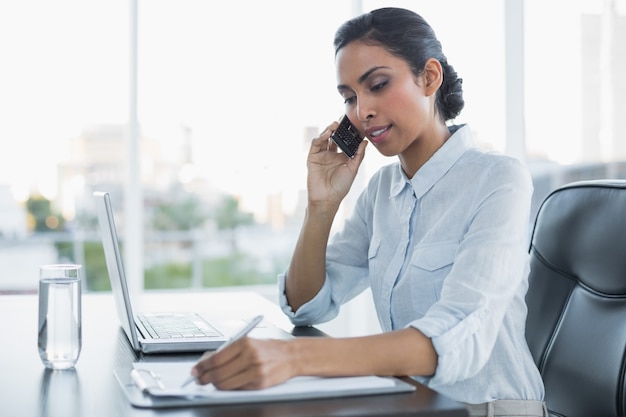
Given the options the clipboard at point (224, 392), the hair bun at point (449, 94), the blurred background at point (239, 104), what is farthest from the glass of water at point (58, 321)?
the blurred background at point (239, 104)

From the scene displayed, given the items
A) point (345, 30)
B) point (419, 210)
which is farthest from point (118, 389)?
point (345, 30)

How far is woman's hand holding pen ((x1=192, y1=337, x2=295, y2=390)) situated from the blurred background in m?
2.58

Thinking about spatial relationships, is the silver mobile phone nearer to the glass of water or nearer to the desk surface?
the desk surface

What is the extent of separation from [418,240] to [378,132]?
0.22 m

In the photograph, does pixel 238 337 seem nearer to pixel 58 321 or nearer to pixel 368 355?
pixel 368 355

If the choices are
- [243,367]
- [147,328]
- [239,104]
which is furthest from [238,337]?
[239,104]

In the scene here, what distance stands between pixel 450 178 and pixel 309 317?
1.27 ft

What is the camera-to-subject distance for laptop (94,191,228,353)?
1170 millimetres

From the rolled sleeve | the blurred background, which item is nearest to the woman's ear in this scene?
the rolled sleeve

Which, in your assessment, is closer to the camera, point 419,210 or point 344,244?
point 419,210

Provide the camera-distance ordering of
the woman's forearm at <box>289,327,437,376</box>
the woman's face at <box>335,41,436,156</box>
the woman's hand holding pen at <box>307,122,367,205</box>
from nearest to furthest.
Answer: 1. the woman's forearm at <box>289,327,437,376</box>
2. the woman's face at <box>335,41,436,156</box>
3. the woman's hand holding pen at <box>307,122,367,205</box>

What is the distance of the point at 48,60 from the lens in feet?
11.3

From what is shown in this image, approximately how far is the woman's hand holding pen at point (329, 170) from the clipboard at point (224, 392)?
733 millimetres

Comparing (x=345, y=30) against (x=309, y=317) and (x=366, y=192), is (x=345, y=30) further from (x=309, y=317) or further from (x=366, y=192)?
(x=309, y=317)
